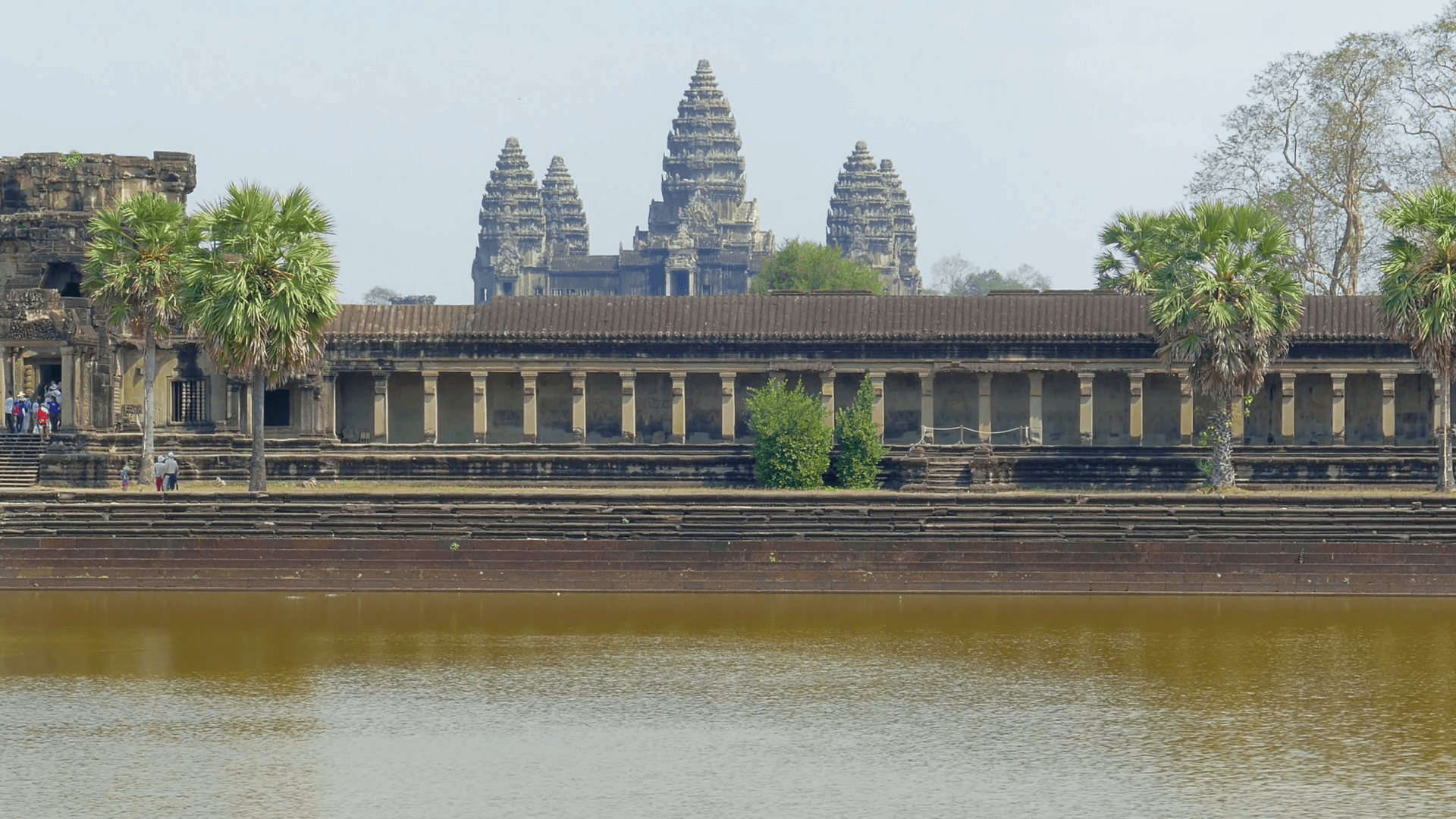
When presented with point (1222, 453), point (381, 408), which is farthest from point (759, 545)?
point (381, 408)

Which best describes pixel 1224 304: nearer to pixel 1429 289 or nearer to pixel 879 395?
pixel 1429 289

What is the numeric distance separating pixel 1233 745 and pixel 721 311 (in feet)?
99.1

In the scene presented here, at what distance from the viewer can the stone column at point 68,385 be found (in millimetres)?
46625

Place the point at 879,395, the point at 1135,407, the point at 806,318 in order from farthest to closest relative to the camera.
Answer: the point at 806,318
the point at 1135,407
the point at 879,395

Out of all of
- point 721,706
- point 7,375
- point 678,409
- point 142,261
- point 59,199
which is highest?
point 59,199

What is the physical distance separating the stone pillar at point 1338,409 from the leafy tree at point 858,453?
12724mm

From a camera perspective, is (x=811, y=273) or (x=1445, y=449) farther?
(x=811, y=273)

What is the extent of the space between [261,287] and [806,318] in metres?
15.9

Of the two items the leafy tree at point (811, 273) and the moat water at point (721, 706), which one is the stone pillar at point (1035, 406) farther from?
the leafy tree at point (811, 273)

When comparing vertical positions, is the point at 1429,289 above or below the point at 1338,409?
above

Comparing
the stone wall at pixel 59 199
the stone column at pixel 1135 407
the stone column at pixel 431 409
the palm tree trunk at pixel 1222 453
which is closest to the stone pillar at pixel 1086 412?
the stone column at pixel 1135 407

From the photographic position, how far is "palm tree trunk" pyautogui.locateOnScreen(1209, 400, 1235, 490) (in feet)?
135

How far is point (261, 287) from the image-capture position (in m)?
39.3

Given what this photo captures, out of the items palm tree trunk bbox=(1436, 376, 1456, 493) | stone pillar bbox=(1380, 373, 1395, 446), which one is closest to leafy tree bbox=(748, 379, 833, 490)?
palm tree trunk bbox=(1436, 376, 1456, 493)
